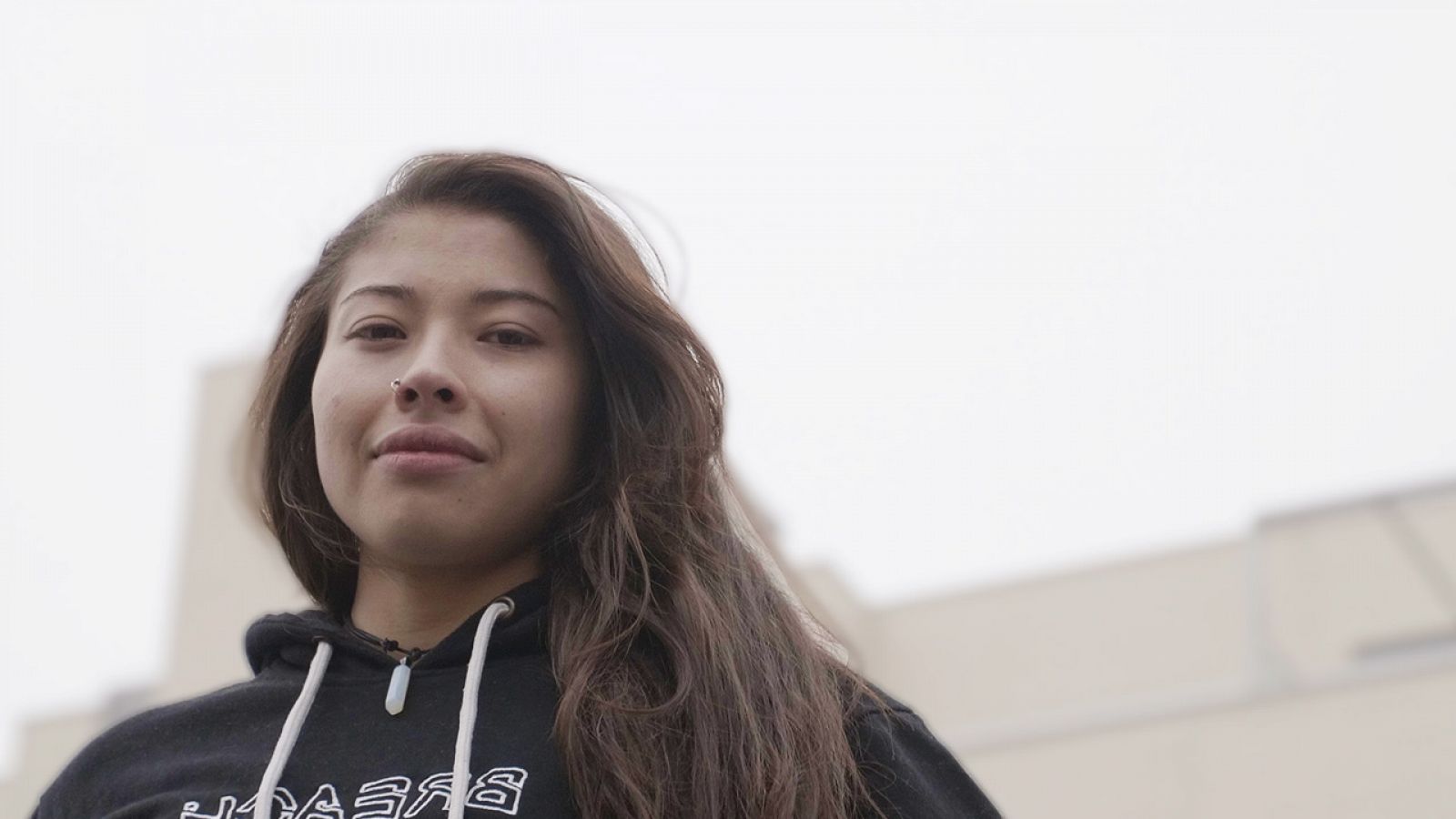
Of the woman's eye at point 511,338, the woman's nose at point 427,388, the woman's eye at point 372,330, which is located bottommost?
the woman's nose at point 427,388

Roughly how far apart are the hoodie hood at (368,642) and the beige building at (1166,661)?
4.29 meters

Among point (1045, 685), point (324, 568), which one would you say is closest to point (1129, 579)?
point (1045, 685)

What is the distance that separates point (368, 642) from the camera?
232 cm

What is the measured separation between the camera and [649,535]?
2332mm

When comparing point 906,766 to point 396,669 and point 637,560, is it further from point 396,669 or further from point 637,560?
point 396,669

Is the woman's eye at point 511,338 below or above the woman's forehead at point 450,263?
below

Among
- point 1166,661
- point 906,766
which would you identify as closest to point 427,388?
point 906,766

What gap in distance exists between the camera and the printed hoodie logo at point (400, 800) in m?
2.06

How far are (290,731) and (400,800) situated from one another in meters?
0.18

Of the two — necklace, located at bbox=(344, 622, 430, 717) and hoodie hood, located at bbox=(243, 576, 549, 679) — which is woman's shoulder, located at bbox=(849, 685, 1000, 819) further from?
necklace, located at bbox=(344, 622, 430, 717)

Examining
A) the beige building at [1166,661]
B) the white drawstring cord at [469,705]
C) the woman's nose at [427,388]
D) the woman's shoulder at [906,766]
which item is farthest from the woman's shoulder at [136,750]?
the beige building at [1166,661]

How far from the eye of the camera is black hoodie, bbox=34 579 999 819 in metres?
2.10

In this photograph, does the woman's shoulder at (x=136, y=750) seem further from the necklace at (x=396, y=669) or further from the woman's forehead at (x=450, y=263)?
the woman's forehead at (x=450, y=263)

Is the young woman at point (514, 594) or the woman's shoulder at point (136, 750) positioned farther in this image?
the woman's shoulder at point (136, 750)
